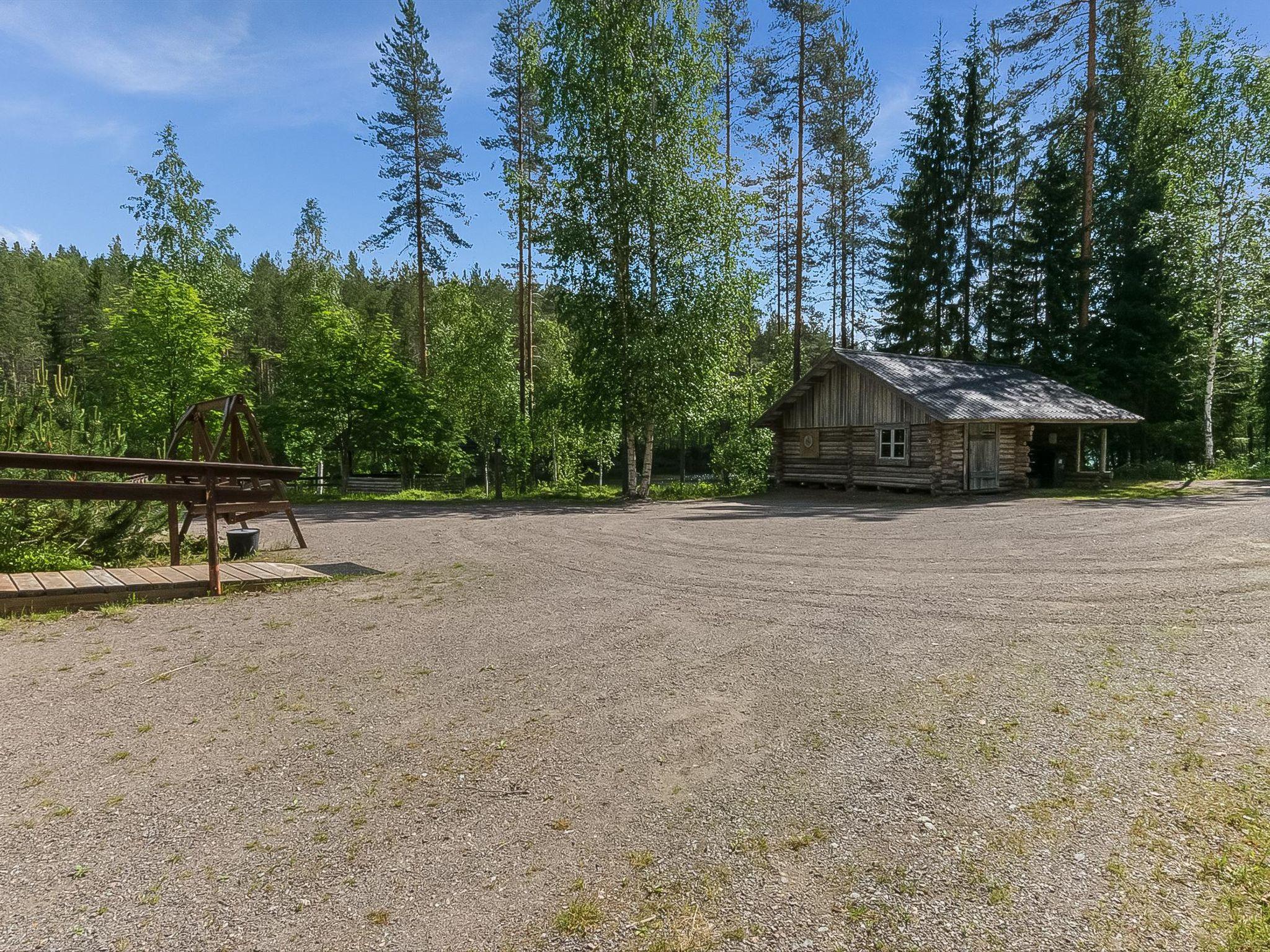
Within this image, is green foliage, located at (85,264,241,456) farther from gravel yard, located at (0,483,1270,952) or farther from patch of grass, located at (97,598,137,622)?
gravel yard, located at (0,483,1270,952)

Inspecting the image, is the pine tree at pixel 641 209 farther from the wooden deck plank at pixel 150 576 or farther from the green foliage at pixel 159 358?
the wooden deck plank at pixel 150 576

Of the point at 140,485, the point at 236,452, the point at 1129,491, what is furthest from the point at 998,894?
the point at 1129,491

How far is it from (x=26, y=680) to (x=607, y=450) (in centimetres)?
3093

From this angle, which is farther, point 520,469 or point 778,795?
point 520,469

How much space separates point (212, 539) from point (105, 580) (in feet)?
3.77

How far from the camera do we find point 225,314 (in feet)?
96.3

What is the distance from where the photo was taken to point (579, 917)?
2.42m

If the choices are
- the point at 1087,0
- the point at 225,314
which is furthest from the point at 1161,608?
the point at 225,314

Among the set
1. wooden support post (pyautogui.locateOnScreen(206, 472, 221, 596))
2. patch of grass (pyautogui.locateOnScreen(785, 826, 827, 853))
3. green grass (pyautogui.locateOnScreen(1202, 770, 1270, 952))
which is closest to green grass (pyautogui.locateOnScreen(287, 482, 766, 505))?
wooden support post (pyautogui.locateOnScreen(206, 472, 221, 596))

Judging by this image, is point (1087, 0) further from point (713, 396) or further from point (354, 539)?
point (354, 539)

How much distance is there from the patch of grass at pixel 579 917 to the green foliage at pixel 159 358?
24.4 m

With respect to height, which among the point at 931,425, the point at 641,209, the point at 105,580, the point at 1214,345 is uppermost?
the point at 641,209

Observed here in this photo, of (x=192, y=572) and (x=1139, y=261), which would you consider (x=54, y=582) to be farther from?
(x=1139, y=261)

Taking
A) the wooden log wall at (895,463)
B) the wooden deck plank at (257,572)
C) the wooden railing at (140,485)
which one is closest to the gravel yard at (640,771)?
the wooden deck plank at (257,572)
